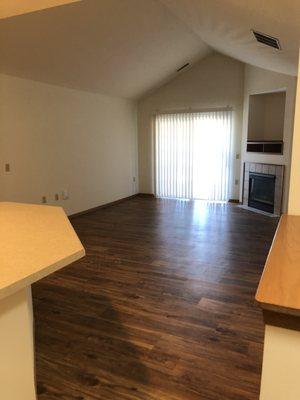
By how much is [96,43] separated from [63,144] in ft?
5.98

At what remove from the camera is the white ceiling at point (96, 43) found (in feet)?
11.9

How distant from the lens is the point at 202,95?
712 cm

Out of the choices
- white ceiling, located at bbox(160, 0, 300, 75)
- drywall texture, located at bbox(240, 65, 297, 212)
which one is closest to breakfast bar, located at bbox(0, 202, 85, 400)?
white ceiling, located at bbox(160, 0, 300, 75)

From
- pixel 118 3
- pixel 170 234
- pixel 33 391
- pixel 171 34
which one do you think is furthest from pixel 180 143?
pixel 33 391

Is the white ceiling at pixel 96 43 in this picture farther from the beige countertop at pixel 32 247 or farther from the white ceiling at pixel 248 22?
the beige countertop at pixel 32 247

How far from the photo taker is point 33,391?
3.91ft

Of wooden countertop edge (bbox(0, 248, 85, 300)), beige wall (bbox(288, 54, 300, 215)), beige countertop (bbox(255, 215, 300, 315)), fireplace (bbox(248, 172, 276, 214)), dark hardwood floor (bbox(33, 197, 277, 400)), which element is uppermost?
beige wall (bbox(288, 54, 300, 215))

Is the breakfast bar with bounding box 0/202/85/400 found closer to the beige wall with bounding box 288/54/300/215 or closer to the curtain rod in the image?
the beige wall with bounding box 288/54/300/215

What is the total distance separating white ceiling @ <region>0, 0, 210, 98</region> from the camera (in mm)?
3635

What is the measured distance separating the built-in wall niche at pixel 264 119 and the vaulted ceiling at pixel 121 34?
1616 mm

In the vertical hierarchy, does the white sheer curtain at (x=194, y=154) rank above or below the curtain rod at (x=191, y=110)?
below

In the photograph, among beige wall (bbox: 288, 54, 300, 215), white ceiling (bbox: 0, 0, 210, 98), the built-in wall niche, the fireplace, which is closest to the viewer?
beige wall (bbox: 288, 54, 300, 215)

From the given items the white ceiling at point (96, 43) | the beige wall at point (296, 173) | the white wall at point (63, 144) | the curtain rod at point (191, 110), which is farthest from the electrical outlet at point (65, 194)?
the beige wall at point (296, 173)

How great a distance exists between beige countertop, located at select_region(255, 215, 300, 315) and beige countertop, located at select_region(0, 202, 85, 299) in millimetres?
693
